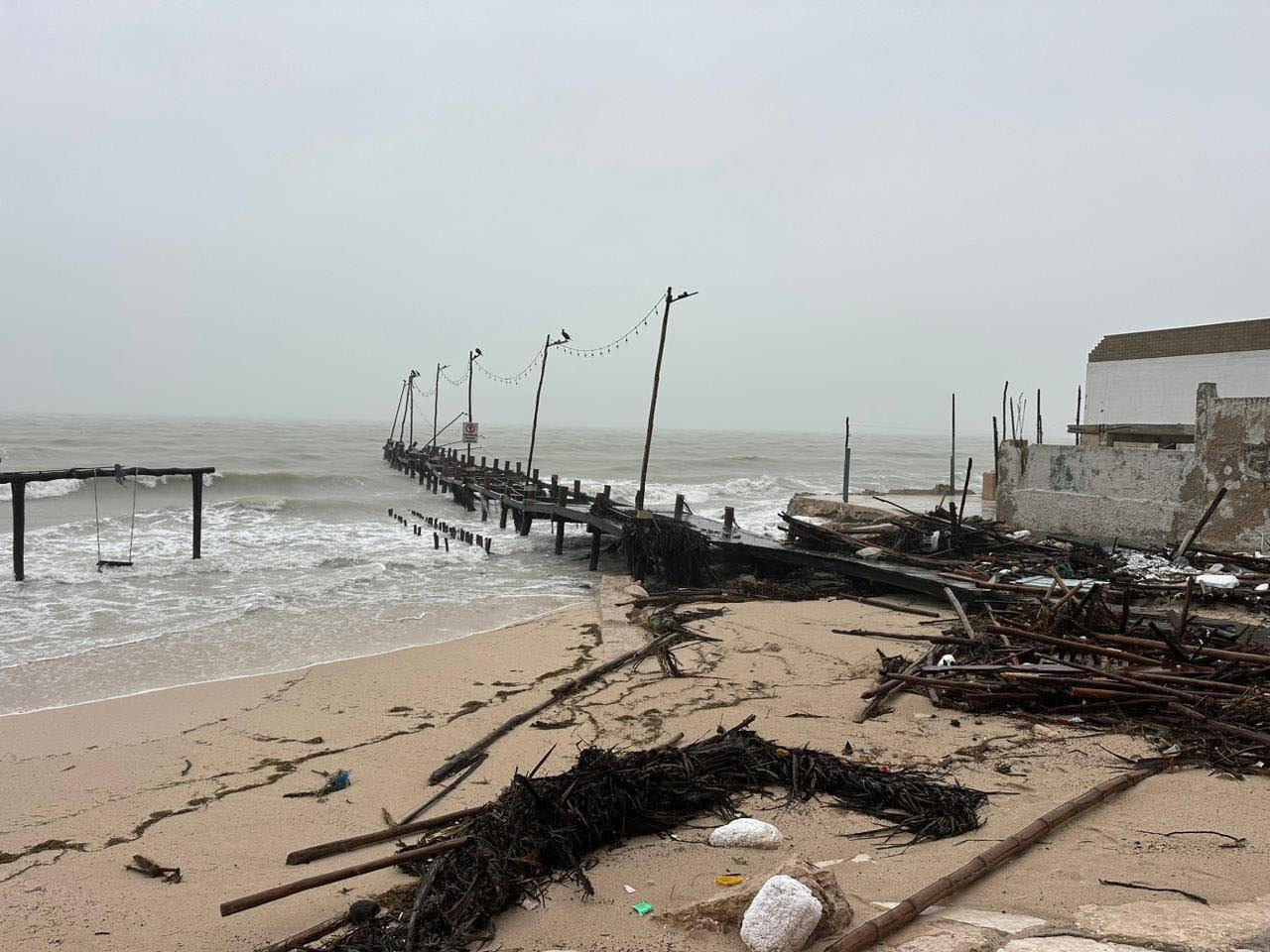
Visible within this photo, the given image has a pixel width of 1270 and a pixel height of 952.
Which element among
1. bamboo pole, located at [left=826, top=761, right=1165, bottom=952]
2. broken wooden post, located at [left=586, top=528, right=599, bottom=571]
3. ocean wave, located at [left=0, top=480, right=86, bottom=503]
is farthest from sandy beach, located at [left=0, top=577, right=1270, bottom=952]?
ocean wave, located at [left=0, top=480, right=86, bottom=503]

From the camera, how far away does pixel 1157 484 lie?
13.2m

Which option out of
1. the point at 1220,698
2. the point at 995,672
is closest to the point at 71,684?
the point at 995,672

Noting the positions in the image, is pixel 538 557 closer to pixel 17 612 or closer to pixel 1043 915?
pixel 17 612

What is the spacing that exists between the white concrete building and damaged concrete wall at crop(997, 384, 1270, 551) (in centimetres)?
1147

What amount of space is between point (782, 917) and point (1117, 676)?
13.6ft

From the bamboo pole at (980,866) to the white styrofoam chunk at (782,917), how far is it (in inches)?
4.8

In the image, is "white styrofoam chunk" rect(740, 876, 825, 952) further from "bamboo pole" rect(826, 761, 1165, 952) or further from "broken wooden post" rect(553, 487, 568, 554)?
"broken wooden post" rect(553, 487, 568, 554)

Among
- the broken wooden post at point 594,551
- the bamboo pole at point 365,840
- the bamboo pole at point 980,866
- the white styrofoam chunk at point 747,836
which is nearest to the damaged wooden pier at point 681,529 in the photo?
the broken wooden post at point 594,551

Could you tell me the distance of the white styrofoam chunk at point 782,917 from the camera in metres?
3.20

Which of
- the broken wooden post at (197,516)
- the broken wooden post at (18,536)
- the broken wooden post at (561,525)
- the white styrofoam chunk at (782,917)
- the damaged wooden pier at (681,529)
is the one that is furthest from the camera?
the broken wooden post at (561,525)

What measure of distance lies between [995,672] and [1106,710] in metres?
0.78

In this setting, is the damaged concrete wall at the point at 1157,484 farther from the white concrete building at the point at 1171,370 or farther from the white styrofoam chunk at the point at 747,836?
the white concrete building at the point at 1171,370

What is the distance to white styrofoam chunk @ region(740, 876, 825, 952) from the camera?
3195mm

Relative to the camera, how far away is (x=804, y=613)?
1148cm
